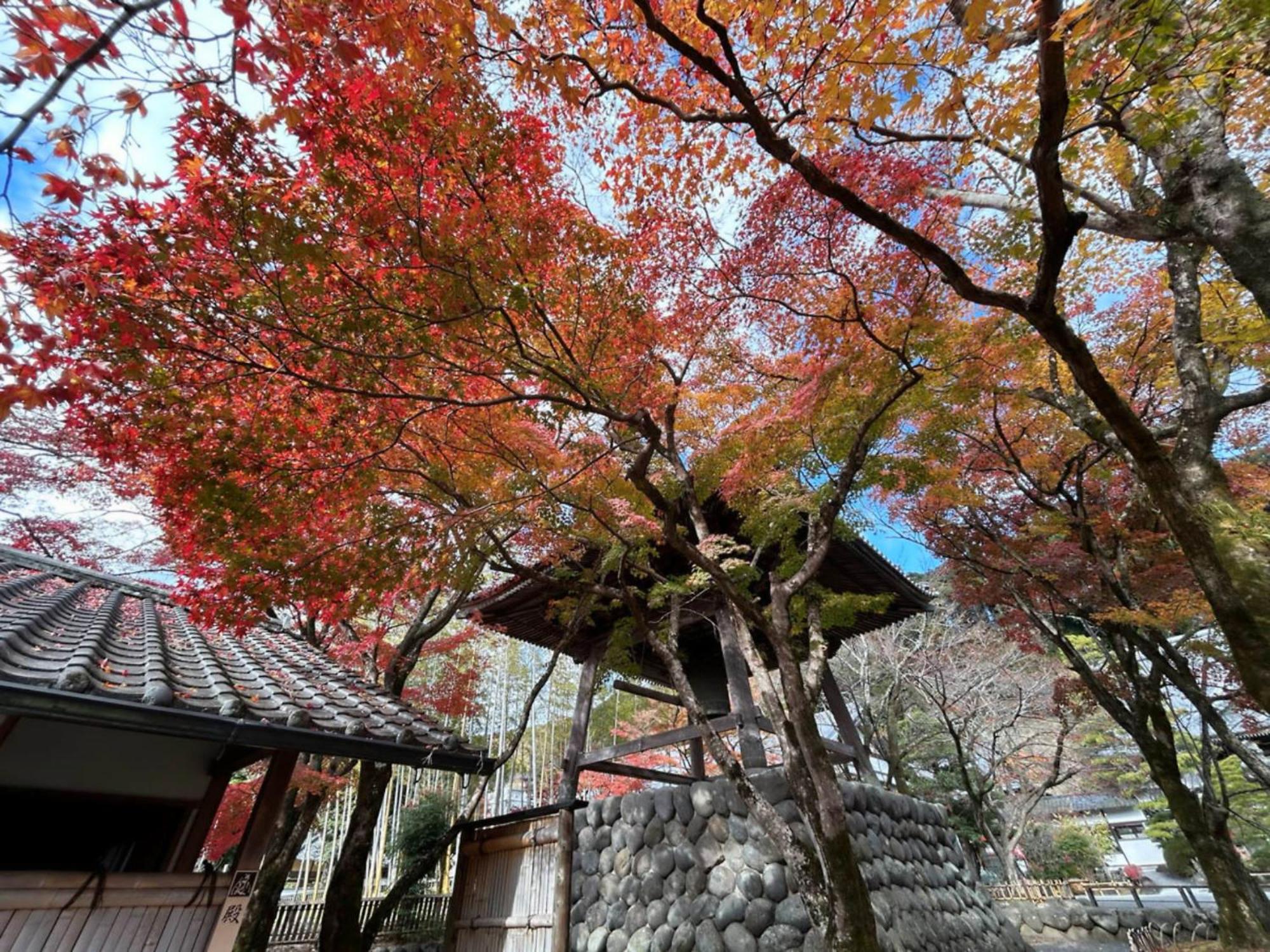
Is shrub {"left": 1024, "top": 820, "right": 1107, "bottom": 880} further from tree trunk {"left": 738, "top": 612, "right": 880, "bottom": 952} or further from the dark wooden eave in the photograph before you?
tree trunk {"left": 738, "top": 612, "right": 880, "bottom": 952}

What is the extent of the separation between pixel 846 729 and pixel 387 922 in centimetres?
798

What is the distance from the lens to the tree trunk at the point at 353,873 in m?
7.16

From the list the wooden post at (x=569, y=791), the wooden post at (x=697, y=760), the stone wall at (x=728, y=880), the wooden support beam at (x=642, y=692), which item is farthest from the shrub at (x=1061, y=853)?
the wooden post at (x=569, y=791)

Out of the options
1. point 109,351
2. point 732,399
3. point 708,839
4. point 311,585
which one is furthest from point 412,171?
point 708,839

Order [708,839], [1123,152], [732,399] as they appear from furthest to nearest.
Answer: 1. [732,399]
2. [708,839]
3. [1123,152]

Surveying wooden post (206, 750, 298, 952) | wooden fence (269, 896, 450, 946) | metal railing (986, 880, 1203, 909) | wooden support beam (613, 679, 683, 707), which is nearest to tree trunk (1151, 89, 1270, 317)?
wooden post (206, 750, 298, 952)

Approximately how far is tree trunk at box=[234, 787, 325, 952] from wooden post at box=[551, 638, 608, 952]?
317 cm

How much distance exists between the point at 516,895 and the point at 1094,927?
45.1 ft

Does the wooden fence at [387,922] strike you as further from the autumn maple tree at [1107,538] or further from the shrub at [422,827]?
the autumn maple tree at [1107,538]

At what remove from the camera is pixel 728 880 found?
6020 millimetres

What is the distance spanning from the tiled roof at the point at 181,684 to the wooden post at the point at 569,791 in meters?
2.47

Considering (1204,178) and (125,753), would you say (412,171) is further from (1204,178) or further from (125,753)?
(1204,178)

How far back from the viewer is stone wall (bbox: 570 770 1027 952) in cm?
573

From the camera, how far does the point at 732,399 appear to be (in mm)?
8352
